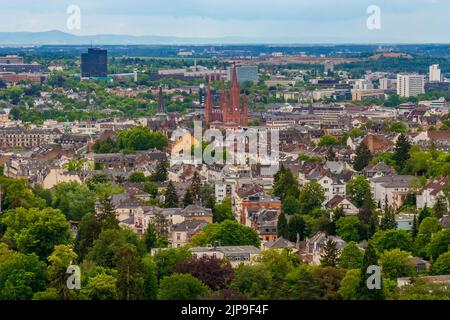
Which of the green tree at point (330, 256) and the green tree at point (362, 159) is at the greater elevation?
the green tree at point (330, 256)

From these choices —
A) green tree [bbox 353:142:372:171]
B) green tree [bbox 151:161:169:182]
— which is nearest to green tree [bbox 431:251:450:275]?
green tree [bbox 353:142:372:171]

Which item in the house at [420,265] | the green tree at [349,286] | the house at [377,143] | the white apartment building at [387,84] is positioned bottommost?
the white apartment building at [387,84]

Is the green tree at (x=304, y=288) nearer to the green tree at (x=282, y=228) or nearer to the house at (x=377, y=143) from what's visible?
the green tree at (x=282, y=228)

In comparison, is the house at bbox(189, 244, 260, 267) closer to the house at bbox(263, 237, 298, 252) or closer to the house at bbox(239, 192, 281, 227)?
the house at bbox(263, 237, 298, 252)

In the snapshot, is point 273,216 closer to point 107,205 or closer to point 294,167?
point 107,205

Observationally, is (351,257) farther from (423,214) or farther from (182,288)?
(423,214)

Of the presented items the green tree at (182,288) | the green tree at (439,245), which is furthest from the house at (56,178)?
the green tree at (182,288)
